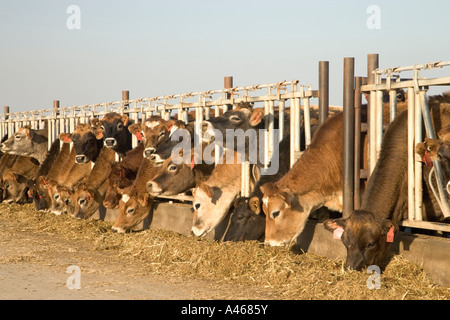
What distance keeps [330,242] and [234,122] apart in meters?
2.48

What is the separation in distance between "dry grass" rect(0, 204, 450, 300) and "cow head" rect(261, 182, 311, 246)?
7.1 inches

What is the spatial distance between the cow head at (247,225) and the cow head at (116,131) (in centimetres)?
480

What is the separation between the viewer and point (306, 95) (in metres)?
9.39

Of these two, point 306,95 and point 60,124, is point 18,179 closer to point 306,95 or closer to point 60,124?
point 60,124

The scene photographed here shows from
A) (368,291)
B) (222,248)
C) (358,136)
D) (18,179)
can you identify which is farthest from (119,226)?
(18,179)

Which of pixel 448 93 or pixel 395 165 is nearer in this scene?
pixel 395 165

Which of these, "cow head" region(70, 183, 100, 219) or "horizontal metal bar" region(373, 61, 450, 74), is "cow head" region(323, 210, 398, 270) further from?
"cow head" region(70, 183, 100, 219)

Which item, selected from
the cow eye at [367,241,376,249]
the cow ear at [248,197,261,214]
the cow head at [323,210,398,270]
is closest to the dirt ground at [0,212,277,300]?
the cow head at [323,210,398,270]

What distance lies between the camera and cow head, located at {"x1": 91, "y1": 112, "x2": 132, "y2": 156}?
13508 mm

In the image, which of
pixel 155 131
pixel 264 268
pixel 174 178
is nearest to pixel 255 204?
pixel 264 268

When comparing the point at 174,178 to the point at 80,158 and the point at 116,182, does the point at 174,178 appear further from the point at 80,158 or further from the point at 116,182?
the point at 80,158

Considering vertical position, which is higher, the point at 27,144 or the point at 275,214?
the point at 27,144

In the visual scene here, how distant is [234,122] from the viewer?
9.80 metres

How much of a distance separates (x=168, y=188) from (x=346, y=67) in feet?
11.3
